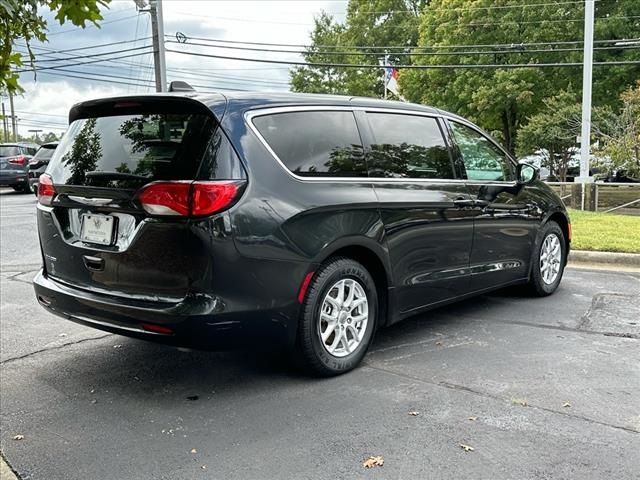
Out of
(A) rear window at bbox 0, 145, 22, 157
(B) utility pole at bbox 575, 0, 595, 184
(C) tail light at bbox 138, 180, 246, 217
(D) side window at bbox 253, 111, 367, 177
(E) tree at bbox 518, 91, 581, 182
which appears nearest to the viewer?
(C) tail light at bbox 138, 180, 246, 217

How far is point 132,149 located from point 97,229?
51cm

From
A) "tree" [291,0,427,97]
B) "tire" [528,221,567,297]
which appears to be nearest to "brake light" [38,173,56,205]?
"tire" [528,221,567,297]

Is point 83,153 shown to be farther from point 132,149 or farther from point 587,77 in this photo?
point 587,77

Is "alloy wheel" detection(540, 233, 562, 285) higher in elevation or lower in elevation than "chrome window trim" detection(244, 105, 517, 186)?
lower

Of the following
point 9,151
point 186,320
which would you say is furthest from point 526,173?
point 9,151

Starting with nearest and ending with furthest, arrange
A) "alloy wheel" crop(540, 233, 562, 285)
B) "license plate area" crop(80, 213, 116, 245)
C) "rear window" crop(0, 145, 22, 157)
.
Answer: "license plate area" crop(80, 213, 116, 245), "alloy wheel" crop(540, 233, 562, 285), "rear window" crop(0, 145, 22, 157)

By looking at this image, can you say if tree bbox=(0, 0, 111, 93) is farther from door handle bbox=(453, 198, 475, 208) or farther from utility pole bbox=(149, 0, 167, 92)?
utility pole bbox=(149, 0, 167, 92)

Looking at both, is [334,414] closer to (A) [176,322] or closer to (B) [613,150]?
(A) [176,322]

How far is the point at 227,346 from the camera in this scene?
337cm

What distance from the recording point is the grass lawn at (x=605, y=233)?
822cm

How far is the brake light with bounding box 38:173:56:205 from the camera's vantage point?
3.85m

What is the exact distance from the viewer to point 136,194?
131 inches

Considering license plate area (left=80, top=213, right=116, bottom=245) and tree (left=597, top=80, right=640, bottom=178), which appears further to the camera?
tree (left=597, top=80, right=640, bottom=178)

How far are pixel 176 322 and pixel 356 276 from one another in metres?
1.27
